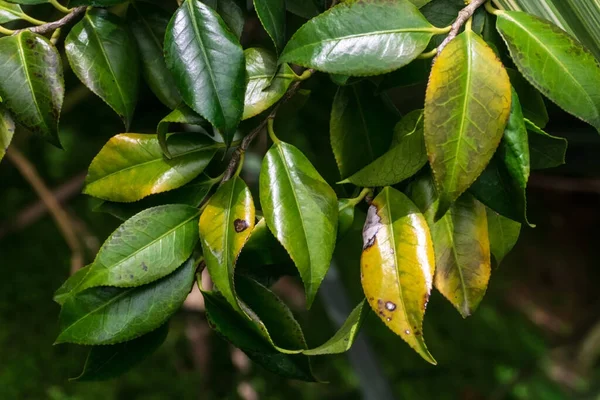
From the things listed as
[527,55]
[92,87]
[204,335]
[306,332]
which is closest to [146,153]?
[92,87]

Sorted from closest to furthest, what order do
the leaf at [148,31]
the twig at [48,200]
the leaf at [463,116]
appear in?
the leaf at [463,116] < the leaf at [148,31] < the twig at [48,200]

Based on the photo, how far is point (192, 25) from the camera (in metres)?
0.34

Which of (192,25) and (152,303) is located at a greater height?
(192,25)

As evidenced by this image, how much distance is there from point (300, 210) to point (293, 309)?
1.00 m

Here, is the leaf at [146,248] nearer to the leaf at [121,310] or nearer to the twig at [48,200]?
the leaf at [121,310]

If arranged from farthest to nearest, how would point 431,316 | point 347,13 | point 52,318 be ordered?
point 431,316 < point 52,318 < point 347,13

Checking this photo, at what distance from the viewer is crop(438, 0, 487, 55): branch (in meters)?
0.32

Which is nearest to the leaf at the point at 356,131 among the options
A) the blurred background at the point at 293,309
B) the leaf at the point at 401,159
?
the leaf at the point at 401,159

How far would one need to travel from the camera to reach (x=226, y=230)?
0.34m

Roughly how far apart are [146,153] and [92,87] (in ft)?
0.18

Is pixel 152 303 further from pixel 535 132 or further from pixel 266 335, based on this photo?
pixel 535 132

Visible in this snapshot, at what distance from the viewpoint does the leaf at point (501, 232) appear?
0.37 m

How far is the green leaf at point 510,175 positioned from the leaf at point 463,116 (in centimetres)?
1

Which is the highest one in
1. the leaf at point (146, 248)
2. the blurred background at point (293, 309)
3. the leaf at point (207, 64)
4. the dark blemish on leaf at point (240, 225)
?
the leaf at point (207, 64)
